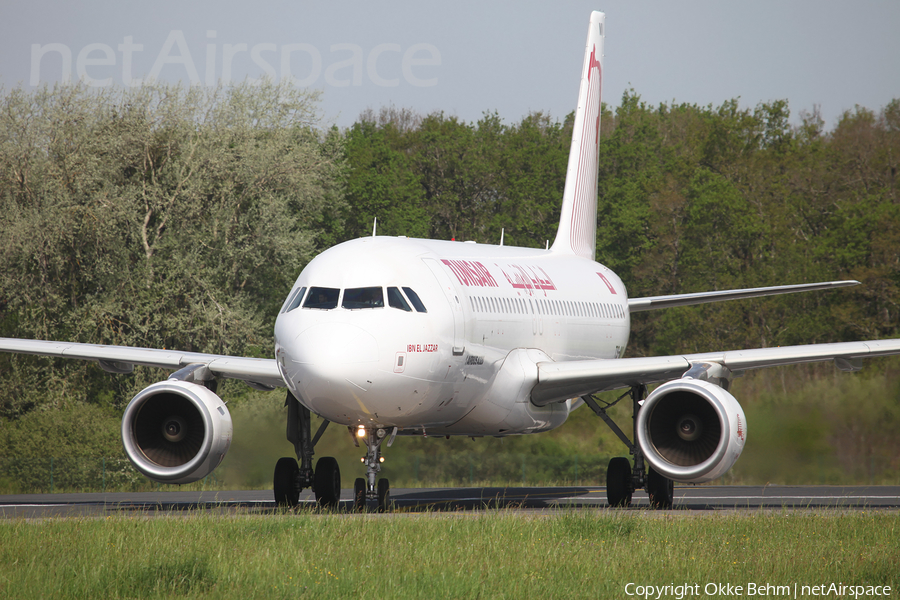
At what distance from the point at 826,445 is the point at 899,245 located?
20147mm

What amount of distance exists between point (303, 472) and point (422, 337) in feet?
12.4

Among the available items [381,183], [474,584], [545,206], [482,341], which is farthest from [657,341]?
[474,584]

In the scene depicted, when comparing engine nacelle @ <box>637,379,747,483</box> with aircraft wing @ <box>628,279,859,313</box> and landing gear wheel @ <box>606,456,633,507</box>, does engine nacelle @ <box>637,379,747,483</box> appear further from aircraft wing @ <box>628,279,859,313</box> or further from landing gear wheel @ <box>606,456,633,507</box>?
aircraft wing @ <box>628,279,859,313</box>

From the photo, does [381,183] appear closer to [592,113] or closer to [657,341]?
[657,341]

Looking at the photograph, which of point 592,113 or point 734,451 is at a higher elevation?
point 592,113

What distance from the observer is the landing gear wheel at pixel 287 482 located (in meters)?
17.3

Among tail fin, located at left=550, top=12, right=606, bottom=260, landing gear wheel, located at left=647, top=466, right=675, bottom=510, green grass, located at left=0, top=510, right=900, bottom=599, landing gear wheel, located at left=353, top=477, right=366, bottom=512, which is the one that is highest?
tail fin, located at left=550, top=12, right=606, bottom=260

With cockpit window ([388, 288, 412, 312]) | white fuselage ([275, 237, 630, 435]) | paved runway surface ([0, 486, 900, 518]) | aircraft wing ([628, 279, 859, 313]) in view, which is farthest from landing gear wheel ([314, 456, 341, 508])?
aircraft wing ([628, 279, 859, 313])

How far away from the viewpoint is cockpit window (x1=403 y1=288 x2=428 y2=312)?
14742 mm

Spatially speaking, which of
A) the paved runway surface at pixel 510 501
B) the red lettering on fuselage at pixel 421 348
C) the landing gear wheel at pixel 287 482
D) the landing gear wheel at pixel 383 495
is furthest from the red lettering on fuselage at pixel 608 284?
the red lettering on fuselage at pixel 421 348

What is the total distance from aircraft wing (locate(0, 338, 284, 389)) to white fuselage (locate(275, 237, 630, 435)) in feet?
7.58

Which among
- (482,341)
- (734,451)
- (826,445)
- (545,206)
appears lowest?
(826,445)

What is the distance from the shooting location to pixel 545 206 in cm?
5906

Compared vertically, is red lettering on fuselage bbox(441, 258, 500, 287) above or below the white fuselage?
above
